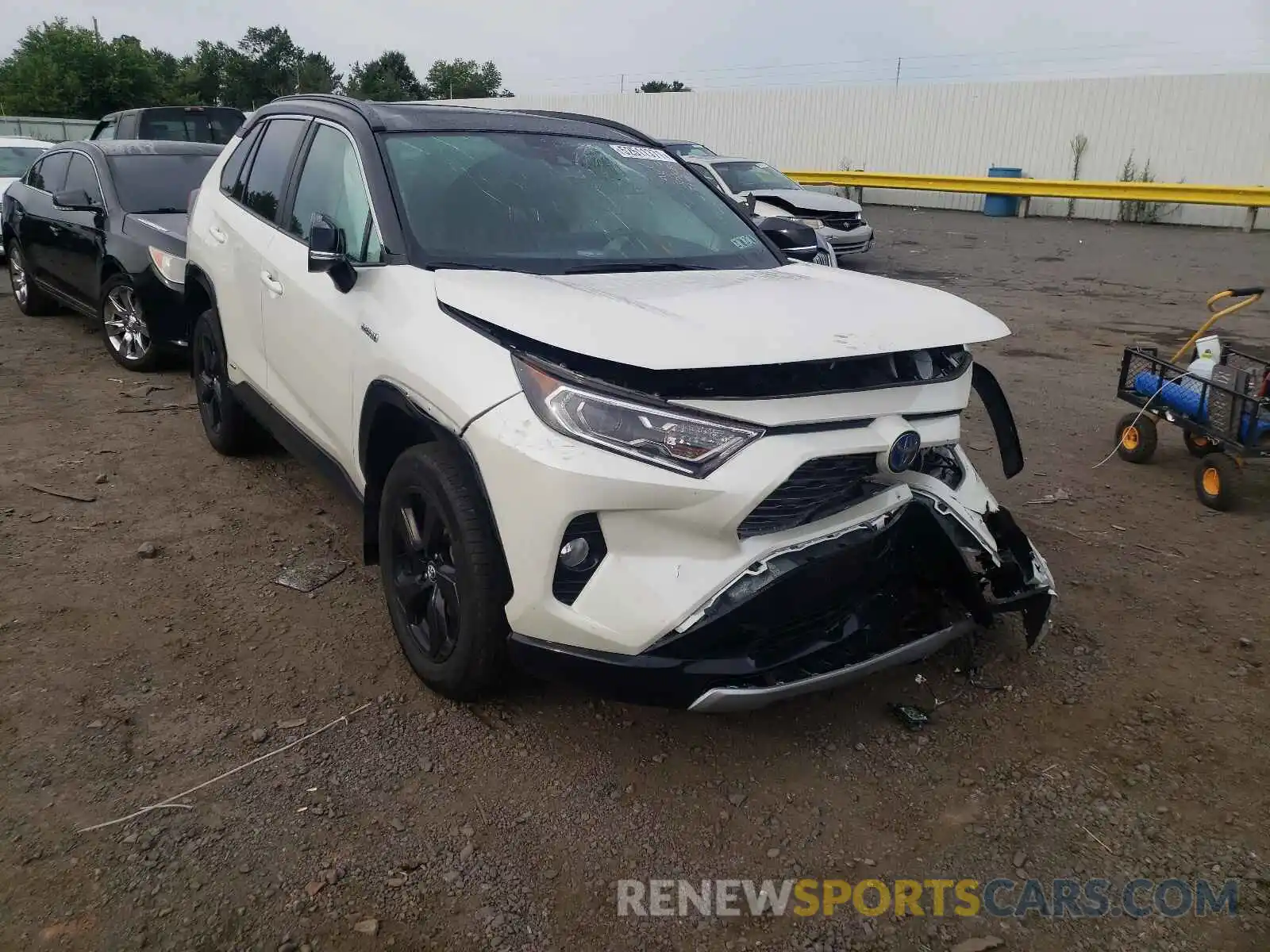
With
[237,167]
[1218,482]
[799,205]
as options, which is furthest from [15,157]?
[1218,482]

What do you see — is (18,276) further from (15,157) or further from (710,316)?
(710,316)

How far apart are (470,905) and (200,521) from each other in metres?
2.86

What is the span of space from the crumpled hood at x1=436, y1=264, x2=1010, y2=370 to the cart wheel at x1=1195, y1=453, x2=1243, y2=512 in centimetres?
265

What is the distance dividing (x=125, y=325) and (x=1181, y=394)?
22.9 feet

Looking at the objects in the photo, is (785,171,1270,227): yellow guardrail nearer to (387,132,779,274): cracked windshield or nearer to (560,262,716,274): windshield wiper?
(387,132,779,274): cracked windshield

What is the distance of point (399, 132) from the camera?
3.63m

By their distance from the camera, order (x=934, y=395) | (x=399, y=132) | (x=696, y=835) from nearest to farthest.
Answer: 1. (x=696, y=835)
2. (x=934, y=395)
3. (x=399, y=132)

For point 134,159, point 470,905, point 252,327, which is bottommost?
point 470,905

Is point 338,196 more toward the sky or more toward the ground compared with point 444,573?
more toward the sky

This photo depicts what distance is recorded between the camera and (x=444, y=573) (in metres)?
2.93

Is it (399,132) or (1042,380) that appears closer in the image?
(399,132)

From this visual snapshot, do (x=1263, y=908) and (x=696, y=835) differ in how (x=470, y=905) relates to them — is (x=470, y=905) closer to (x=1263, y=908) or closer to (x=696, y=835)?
(x=696, y=835)

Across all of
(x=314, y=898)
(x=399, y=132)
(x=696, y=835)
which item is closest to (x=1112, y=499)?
(x=696, y=835)

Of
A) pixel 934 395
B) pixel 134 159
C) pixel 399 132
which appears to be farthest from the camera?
pixel 134 159
